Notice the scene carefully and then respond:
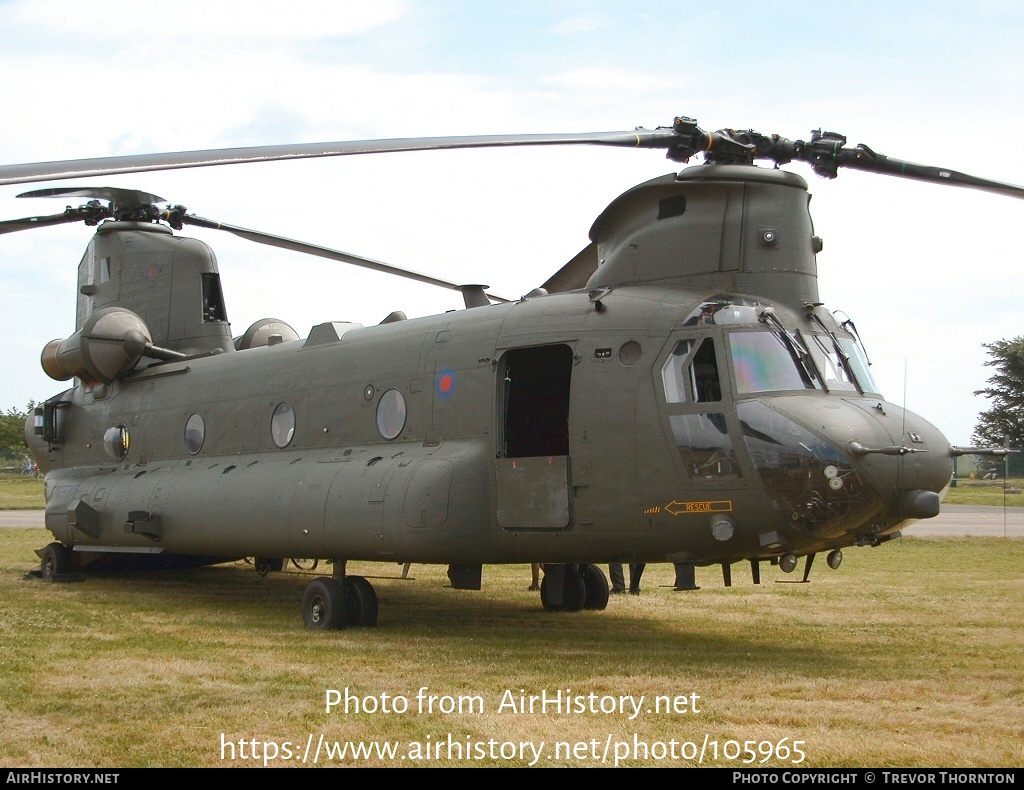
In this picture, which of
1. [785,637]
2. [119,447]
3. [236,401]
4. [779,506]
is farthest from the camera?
[119,447]

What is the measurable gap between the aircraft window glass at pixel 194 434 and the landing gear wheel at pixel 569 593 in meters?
5.38

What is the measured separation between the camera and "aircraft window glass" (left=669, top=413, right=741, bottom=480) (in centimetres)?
959

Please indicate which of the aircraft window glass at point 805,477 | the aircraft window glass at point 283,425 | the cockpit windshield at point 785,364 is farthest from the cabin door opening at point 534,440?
the aircraft window glass at point 283,425

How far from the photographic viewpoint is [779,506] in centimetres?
934

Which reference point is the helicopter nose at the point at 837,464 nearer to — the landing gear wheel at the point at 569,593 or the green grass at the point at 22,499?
the landing gear wheel at the point at 569,593

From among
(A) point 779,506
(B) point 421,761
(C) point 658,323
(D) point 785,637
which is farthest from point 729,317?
(B) point 421,761

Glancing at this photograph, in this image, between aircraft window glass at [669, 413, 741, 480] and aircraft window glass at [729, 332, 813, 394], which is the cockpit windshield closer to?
aircraft window glass at [729, 332, 813, 394]

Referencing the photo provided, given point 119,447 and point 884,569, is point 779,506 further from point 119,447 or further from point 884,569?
point 119,447

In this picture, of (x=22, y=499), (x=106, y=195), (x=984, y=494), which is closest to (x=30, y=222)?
(x=106, y=195)

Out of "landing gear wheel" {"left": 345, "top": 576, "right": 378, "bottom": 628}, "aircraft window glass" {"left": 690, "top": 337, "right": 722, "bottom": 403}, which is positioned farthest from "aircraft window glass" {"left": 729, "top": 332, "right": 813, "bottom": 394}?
"landing gear wheel" {"left": 345, "top": 576, "right": 378, "bottom": 628}

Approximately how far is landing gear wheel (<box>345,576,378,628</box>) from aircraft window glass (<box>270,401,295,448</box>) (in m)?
2.59

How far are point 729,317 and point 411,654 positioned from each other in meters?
4.33

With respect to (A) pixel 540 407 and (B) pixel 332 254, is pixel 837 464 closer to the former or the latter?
(A) pixel 540 407

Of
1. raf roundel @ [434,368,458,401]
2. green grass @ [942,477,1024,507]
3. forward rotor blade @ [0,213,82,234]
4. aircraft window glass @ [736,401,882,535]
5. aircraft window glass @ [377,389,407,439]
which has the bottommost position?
green grass @ [942,477,1024,507]
